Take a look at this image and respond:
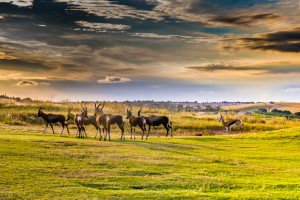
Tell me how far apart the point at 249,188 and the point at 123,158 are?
9.14 metres

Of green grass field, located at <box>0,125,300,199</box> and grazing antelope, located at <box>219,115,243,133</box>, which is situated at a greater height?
grazing antelope, located at <box>219,115,243,133</box>

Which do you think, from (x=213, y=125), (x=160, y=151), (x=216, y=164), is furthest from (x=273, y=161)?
(x=213, y=125)

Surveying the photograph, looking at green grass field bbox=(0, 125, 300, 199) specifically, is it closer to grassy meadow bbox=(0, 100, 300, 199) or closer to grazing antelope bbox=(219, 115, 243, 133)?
grassy meadow bbox=(0, 100, 300, 199)

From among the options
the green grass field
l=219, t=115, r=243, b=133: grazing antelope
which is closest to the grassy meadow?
the green grass field

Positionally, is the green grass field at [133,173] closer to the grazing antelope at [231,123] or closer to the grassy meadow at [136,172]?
the grassy meadow at [136,172]

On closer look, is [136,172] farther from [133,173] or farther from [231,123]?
[231,123]

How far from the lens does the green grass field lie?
16.9 m

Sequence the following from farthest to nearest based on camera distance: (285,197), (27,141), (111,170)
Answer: (27,141)
(111,170)
(285,197)

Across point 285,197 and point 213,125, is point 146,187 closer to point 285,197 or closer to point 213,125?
point 285,197

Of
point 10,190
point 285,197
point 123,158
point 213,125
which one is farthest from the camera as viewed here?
point 213,125

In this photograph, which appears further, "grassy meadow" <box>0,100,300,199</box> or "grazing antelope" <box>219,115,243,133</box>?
"grazing antelope" <box>219,115,243,133</box>

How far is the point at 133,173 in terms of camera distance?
21.5 meters

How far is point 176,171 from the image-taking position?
22844 millimetres

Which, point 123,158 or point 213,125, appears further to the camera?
point 213,125
